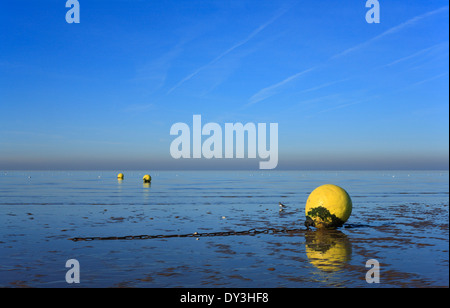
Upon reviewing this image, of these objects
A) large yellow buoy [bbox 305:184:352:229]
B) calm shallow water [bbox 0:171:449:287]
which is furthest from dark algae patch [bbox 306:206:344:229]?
calm shallow water [bbox 0:171:449:287]

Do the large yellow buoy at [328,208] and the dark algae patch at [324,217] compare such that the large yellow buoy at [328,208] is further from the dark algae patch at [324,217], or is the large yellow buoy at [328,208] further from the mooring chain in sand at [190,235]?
the mooring chain in sand at [190,235]

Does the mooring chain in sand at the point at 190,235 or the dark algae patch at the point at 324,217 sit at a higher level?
the dark algae patch at the point at 324,217

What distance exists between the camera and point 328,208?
16953 millimetres

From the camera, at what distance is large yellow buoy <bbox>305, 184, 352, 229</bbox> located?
16.9m

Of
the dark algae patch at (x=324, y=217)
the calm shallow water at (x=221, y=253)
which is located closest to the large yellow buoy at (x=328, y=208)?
the dark algae patch at (x=324, y=217)

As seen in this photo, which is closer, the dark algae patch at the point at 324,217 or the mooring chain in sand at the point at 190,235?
the mooring chain in sand at the point at 190,235

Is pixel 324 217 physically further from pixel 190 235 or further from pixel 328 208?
pixel 190 235

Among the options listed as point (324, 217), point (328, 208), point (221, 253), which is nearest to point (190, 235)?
point (221, 253)

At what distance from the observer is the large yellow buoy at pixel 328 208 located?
55.6 feet

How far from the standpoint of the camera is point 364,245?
1389cm

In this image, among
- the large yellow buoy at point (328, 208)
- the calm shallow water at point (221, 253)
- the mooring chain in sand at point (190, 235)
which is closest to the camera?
the calm shallow water at point (221, 253)

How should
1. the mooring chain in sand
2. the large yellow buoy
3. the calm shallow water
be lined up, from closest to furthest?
the calm shallow water, the mooring chain in sand, the large yellow buoy

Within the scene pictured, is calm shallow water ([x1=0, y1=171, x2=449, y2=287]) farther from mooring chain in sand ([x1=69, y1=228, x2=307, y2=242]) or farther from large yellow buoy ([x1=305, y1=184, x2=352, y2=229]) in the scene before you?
large yellow buoy ([x1=305, y1=184, x2=352, y2=229])
